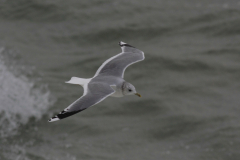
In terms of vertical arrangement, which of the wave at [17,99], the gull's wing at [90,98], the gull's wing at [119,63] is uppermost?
the gull's wing at [119,63]

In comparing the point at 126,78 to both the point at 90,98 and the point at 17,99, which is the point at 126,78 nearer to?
the point at 17,99

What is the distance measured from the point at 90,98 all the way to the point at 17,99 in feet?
13.4

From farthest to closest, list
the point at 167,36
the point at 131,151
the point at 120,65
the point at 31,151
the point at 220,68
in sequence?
1. the point at 167,36
2. the point at 220,68
3. the point at 131,151
4. the point at 31,151
5. the point at 120,65

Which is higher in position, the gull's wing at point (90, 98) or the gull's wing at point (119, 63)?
the gull's wing at point (119, 63)

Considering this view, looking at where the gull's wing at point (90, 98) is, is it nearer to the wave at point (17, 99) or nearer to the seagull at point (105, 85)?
the seagull at point (105, 85)

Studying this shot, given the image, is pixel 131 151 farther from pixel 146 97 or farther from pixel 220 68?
pixel 220 68

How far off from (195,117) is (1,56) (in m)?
4.40

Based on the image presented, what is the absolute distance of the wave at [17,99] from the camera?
8054 millimetres

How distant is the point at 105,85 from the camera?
16.3 feet

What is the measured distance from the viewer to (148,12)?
35.3 feet

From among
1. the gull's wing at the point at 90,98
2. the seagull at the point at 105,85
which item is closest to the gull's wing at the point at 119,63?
the seagull at the point at 105,85

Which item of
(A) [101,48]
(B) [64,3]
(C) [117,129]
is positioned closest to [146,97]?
(C) [117,129]

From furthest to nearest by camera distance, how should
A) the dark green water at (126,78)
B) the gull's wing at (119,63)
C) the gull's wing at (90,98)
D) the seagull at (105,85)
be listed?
1. the dark green water at (126,78)
2. the gull's wing at (119,63)
3. the seagull at (105,85)
4. the gull's wing at (90,98)

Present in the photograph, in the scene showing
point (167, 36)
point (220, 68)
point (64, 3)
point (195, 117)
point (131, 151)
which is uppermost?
point (64, 3)
